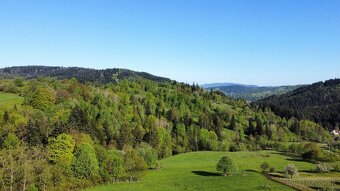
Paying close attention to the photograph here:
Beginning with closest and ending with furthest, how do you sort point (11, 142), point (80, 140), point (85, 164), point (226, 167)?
point (85, 164) < point (11, 142) < point (226, 167) < point (80, 140)

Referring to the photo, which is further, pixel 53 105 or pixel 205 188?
pixel 53 105

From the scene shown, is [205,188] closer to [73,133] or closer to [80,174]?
[80,174]

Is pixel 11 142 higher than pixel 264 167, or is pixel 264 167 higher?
pixel 11 142

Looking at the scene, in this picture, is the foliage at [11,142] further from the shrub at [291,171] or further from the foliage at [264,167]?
the shrub at [291,171]

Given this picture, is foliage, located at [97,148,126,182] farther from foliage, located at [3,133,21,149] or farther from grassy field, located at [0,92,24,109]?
grassy field, located at [0,92,24,109]

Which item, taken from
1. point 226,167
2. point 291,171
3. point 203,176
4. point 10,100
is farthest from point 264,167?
point 10,100

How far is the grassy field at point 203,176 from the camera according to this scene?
9412cm

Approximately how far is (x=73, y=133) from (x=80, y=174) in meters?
21.6

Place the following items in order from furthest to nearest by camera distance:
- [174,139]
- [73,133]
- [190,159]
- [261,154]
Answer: [174,139], [261,154], [190,159], [73,133]

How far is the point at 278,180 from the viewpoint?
100 m

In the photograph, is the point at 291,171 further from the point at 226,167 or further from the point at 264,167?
the point at 226,167

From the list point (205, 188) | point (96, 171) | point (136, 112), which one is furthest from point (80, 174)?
point (136, 112)

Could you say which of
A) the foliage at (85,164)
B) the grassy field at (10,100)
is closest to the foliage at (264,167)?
the foliage at (85,164)

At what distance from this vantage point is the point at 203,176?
110125mm
